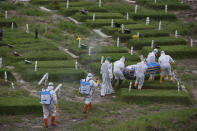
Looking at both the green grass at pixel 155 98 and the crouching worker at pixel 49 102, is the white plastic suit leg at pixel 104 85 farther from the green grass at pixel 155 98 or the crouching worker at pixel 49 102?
the crouching worker at pixel 49 102

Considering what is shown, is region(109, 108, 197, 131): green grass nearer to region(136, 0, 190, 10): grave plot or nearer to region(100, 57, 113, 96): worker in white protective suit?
region(100, 57, 113, 96): worker in white protective suit

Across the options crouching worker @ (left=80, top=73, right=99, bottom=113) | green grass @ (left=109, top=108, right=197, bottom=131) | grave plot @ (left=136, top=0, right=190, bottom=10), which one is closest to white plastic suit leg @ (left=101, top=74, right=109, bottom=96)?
crouching worker @ (left=80, top=73, right=99, bottom=113)

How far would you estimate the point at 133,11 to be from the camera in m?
46.6

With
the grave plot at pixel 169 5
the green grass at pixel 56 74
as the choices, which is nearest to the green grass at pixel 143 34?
the green grass at pixel 56 74

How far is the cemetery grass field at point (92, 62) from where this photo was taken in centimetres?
2145

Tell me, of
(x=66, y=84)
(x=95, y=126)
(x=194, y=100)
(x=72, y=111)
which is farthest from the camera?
(x=66, y=84)

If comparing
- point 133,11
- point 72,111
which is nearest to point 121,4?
point 133,11

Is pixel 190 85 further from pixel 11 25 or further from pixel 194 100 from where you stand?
pixel 11 25

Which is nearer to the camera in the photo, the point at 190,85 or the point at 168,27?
the point at 190,85

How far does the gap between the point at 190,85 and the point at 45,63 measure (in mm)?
8763

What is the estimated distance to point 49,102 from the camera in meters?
19.9

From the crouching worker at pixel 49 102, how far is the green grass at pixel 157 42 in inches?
629

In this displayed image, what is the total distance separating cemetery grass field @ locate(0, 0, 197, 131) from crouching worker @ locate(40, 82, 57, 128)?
56cm

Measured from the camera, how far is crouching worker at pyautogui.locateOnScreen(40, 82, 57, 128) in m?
19.9
